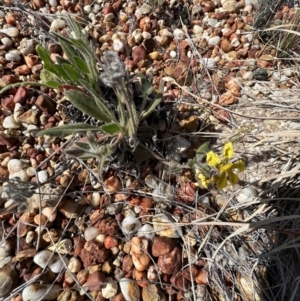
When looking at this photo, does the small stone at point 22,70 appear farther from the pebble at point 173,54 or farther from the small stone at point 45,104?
the pebble at point 173,54

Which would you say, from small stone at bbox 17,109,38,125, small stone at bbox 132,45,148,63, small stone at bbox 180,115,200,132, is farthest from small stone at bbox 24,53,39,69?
small stone at bbox 180,115,200,132

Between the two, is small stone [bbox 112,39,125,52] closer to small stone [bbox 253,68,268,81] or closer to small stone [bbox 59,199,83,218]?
small stone [bbox 253,68,268,81]

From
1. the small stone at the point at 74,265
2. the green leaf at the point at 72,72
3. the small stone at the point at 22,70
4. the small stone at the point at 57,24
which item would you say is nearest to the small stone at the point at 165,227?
the small stone at the point at 74,265

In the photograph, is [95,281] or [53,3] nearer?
[95,281]

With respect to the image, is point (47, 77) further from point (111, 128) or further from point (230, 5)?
point (230, 5)

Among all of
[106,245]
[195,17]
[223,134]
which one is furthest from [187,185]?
[195,17]

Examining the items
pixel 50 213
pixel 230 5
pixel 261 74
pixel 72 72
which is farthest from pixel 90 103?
pixel 230 5
